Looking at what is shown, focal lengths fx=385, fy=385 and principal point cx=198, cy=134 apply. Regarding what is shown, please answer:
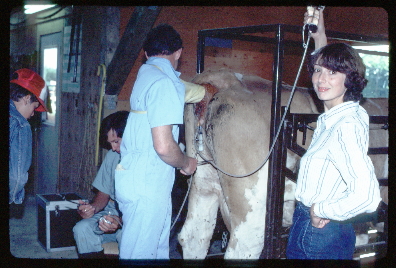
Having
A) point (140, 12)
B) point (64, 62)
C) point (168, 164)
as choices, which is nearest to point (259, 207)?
point (168, 164)

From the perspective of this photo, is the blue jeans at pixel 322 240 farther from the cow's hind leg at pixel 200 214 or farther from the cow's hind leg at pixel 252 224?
the cow's hind leg at pixel 200 214

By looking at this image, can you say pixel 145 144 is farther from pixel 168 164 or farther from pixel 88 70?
pixel 88 70

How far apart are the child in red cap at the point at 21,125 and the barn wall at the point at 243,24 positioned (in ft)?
5.68

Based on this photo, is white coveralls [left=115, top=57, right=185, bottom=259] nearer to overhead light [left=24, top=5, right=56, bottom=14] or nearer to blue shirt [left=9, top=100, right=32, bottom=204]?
blue shirt [left=9, top=100, right=32, bottom=204]

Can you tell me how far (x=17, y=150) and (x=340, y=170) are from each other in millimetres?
2143

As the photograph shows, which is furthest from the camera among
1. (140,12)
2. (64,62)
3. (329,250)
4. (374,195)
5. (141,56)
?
(64,62)

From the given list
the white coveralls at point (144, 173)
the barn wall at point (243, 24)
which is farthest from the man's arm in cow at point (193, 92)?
the barn wall at point (243, 24)

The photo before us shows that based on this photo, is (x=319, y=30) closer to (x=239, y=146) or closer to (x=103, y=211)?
(x=239, y=146)

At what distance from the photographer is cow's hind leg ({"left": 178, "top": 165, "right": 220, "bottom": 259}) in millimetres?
3223

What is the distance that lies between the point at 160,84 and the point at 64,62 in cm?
374

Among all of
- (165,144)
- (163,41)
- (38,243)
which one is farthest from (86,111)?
(165,144)

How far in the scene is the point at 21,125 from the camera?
8.89 feet

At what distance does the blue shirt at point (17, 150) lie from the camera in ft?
8.81

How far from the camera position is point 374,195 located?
167cm
